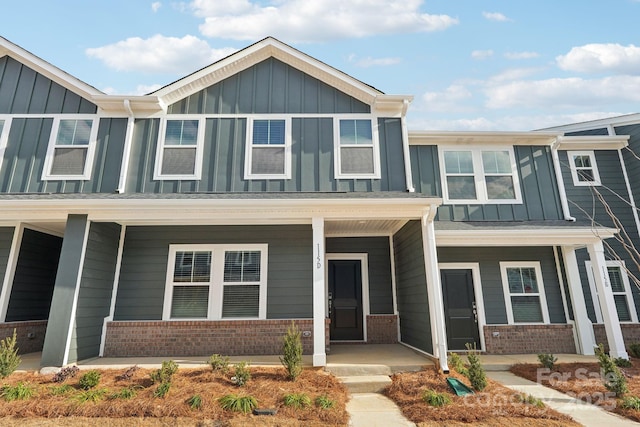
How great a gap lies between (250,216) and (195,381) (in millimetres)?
2882

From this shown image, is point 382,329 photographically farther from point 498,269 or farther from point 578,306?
point 578,306

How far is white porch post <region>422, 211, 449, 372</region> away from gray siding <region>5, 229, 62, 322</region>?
8.52 metres

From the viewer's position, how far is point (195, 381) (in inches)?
201

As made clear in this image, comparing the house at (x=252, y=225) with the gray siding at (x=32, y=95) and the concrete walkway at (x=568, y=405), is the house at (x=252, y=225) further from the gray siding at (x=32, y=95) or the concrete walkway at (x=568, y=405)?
the concrete walkway at (x=568, y=405)

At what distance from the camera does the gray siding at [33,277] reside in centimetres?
725

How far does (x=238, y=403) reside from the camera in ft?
14.1

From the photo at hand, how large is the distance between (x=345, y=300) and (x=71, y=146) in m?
7.22

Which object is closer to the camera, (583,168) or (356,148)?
(356,148)

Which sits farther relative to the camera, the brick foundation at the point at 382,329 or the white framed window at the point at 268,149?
the brick foundation at the point at 382,329

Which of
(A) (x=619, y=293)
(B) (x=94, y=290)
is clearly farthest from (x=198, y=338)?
(A) (x=619, y=293)

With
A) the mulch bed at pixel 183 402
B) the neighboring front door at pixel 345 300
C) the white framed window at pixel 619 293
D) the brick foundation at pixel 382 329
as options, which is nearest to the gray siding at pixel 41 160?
the mulch bed at pixel 183 402

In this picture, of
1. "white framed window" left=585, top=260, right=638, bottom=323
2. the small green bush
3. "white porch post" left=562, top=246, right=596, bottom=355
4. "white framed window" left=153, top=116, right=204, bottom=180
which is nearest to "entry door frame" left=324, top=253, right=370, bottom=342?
the small green bush

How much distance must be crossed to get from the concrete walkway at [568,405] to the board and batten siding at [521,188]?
12.8 ft

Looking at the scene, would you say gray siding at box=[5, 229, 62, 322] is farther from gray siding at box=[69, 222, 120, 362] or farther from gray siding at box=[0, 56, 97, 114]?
gray siding at box=[0, 56, 97, 114]
